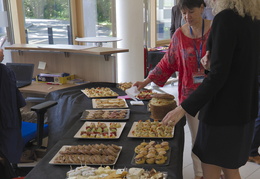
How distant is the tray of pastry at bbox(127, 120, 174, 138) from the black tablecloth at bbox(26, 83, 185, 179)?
0.03 meters

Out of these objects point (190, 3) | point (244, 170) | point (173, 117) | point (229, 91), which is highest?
point (190, 3)

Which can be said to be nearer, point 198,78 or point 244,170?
point 198,78

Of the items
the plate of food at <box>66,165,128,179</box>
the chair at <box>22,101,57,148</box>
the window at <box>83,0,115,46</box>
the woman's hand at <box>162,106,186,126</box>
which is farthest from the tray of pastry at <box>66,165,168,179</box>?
the window at <box>83,0,115,46</box>

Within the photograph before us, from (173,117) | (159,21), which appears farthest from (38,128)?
(159,21)

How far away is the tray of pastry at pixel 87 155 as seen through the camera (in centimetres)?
142

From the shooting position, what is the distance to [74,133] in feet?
6.02

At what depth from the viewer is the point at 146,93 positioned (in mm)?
2713

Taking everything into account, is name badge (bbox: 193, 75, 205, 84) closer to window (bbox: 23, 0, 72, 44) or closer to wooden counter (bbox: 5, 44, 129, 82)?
wooden counter (bbox: 5, 44, 129, 82)

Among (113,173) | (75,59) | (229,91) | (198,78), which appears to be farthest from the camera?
(75,59)

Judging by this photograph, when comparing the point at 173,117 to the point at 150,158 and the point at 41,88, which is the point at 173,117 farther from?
the point at 41,88

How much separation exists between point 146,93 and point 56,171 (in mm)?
1449

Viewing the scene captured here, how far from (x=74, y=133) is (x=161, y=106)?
21.4 inches

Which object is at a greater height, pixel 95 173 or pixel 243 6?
pixel 243 6

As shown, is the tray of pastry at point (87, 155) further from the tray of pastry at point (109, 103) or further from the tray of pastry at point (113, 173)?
the tray of pastry at point (109, 103)
